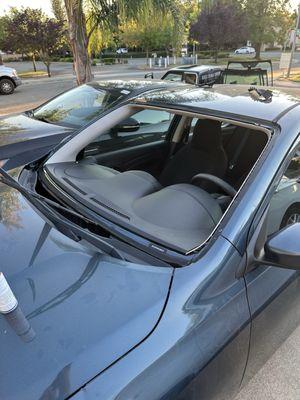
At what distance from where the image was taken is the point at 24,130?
4512mm

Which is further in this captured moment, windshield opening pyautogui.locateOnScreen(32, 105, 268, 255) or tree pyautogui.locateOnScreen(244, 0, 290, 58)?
tree pyautogui.locateOnScreen(244, 0, 290, 58)

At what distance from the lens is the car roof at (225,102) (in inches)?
72.5

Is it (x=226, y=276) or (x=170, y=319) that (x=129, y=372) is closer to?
(x=170, y=319)

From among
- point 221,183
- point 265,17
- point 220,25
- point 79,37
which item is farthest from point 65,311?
point 265,17

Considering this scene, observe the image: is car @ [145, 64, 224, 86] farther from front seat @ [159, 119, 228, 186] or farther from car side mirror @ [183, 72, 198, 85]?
front seat @ [159, 119, 228, 186]

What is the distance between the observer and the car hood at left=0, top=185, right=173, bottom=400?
3.43ft

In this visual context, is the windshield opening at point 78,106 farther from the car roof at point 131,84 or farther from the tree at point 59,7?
the tree at point 59,7

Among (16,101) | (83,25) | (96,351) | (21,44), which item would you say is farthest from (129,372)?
(21,44)

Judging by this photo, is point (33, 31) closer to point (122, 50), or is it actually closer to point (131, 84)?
point (131, 84)

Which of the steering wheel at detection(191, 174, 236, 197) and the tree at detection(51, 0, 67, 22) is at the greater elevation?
the tree at detection(51, 0, 67, 22)

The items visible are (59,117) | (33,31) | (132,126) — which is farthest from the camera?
(33,31)

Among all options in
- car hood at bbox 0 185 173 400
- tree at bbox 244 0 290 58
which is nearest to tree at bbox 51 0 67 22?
car hood at bbox 0 185 173 400

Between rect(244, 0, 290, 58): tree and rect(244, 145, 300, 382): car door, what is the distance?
39.2m

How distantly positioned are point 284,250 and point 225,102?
0.95 metres
